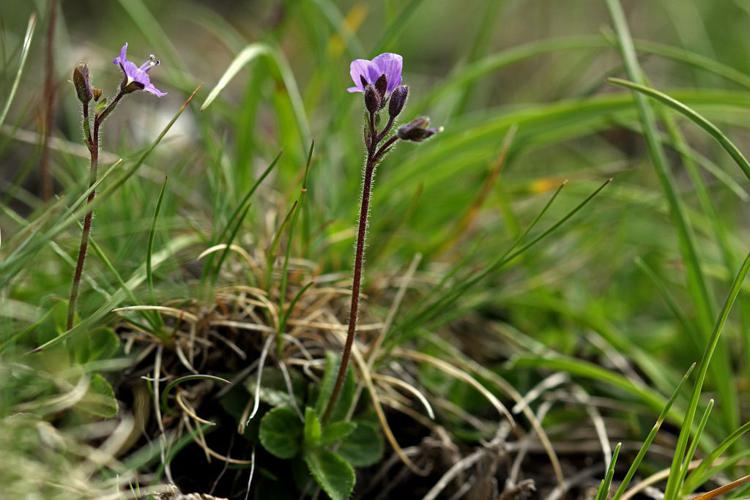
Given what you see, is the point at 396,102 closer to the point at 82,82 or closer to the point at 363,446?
the point at 82,82

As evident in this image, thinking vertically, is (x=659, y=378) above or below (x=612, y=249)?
below

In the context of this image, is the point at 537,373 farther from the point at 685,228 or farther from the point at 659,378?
the point at 685,228

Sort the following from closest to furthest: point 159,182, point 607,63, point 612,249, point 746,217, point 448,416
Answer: point 448,416 < point 159,182 < point 612,249 < point 746,217 < point 607,63

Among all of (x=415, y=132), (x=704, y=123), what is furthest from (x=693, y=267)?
(x=415, y=132)

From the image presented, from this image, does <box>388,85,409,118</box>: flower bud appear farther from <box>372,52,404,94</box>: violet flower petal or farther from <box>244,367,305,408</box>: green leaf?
<box>244,367,305,408</box>: green leaf

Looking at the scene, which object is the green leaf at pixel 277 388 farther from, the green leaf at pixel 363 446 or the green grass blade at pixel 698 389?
the green grass blade at pixel 698 389

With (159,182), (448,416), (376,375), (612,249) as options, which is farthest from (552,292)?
(159,182)
